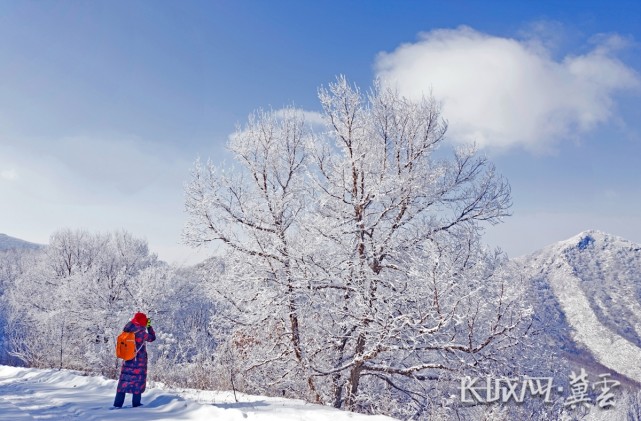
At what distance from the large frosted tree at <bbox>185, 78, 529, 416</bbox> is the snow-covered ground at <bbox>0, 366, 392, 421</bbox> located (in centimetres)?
219

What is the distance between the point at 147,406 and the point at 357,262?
4315 millimetres

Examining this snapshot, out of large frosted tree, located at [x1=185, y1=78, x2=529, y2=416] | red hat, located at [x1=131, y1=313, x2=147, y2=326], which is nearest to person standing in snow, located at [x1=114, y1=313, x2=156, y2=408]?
red hat, located at [x1=131, y1=313, x2=147, y2=326]

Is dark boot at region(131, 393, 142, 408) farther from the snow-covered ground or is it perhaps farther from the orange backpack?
the orange backpack

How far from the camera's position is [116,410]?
234 inches

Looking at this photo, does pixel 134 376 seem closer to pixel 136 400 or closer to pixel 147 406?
pixel 136 400

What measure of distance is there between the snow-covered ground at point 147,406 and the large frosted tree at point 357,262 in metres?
2.19

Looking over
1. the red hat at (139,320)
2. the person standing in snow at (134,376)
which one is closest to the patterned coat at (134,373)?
the person standing in snow at (134,376)

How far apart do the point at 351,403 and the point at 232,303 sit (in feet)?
11.4

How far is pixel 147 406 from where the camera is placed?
6.18m


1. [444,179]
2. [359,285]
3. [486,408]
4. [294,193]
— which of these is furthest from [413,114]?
[486,408]

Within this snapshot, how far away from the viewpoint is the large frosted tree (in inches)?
308

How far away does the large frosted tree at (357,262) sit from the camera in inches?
308

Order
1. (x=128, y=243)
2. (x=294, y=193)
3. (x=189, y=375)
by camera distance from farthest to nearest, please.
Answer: (x=128, y=243) < (x=189, y=375) < (x=294, y=193)

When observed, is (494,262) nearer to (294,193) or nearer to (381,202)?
(381,202)
